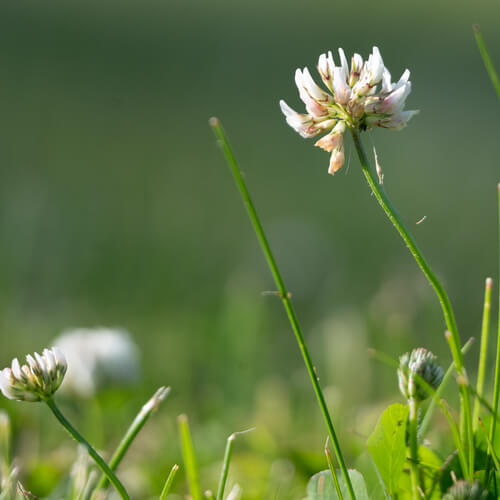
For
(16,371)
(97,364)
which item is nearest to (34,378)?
(16,371)

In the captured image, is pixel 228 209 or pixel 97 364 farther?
pixel 228 209

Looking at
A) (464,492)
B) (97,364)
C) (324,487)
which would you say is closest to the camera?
(464,492)

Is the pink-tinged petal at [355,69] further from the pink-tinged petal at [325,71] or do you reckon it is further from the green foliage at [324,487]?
the green foliage at [324,487]

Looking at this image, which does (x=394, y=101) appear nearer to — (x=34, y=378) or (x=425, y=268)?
(x=425, y=268)

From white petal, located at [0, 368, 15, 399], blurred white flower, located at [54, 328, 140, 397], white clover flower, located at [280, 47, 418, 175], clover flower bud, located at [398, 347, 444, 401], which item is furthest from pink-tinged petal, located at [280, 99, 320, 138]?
blurred white flower, located at [54, 328, 140, 397]

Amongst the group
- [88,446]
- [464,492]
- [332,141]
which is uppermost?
[332,141]

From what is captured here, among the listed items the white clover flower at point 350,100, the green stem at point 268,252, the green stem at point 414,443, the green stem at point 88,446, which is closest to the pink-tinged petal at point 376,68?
the white clover flower at point 350,100
